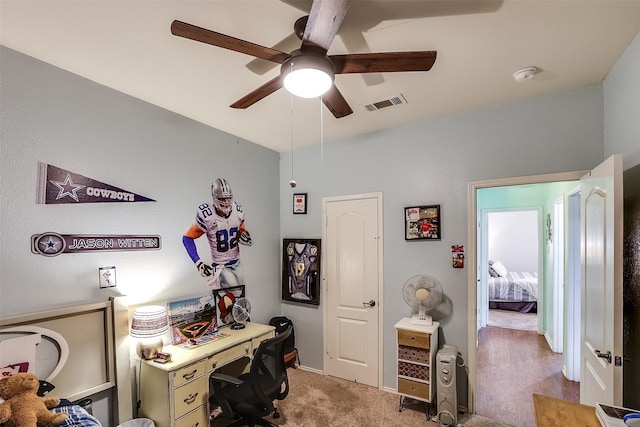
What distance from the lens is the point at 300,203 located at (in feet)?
12.7

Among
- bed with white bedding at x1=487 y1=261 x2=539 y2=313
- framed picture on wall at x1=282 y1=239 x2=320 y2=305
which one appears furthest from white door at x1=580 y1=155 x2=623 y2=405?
bed with white bedding at x1=487 y1=261 x2=539 y2=313

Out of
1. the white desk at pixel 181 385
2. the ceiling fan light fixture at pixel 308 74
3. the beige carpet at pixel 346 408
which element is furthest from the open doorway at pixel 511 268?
the ceiling fan light fixture at pixel 308 74

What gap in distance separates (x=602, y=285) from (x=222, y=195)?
3.07 metres

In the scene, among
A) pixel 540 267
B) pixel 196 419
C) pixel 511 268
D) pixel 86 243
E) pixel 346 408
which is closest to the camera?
pixel 86 243

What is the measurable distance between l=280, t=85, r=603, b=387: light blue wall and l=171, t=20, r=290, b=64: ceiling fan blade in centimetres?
163

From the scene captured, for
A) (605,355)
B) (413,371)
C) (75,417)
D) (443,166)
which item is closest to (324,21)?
(443,166)

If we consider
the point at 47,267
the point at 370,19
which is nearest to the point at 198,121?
the point at 47,267

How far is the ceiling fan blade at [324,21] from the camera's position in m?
1.17

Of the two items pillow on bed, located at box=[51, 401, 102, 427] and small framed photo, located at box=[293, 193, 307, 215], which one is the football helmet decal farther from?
pillow on bed, located at box=[51, 401, 102, 427]

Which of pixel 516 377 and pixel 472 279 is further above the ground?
pixel 472 279

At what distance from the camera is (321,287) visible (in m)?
3.69

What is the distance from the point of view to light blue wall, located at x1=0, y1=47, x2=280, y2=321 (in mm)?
1877

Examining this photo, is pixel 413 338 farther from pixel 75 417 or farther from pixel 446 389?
pixel 75 417

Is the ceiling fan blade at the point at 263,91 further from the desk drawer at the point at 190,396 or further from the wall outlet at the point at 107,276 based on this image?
the desk drawer at the point at 190,396
